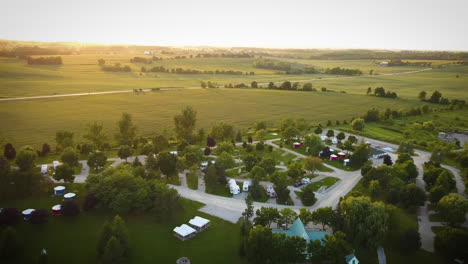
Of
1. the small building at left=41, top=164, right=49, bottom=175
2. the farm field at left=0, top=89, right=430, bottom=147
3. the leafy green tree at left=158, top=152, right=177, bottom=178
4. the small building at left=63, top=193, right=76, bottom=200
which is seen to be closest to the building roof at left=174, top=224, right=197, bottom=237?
the leafy green tree at left=158, top=152, right=177, bottom=178

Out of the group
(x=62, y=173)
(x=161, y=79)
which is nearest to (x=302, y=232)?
(x=62, y=173)

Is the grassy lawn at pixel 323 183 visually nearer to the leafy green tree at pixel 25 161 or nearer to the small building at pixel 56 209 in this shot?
the small building at pixel 56 209

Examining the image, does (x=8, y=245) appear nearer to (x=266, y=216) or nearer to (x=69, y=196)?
(x=69, y=196)

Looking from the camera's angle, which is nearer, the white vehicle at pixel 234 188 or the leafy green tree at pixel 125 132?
the white vehicle at pixel 234 188

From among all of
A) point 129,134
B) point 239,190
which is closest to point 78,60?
point 129,134

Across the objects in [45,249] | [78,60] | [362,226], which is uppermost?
[78,60]

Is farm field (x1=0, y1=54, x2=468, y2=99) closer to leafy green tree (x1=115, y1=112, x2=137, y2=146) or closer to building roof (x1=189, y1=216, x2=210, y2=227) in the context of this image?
leafy green tree (x1=115, y1=112, x2=137, y2=146)

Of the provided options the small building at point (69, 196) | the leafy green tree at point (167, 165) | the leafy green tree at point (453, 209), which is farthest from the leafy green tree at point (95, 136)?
the leafy green tree at point (453, 209)

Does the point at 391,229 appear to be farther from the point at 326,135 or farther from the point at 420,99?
the point at 420,99
